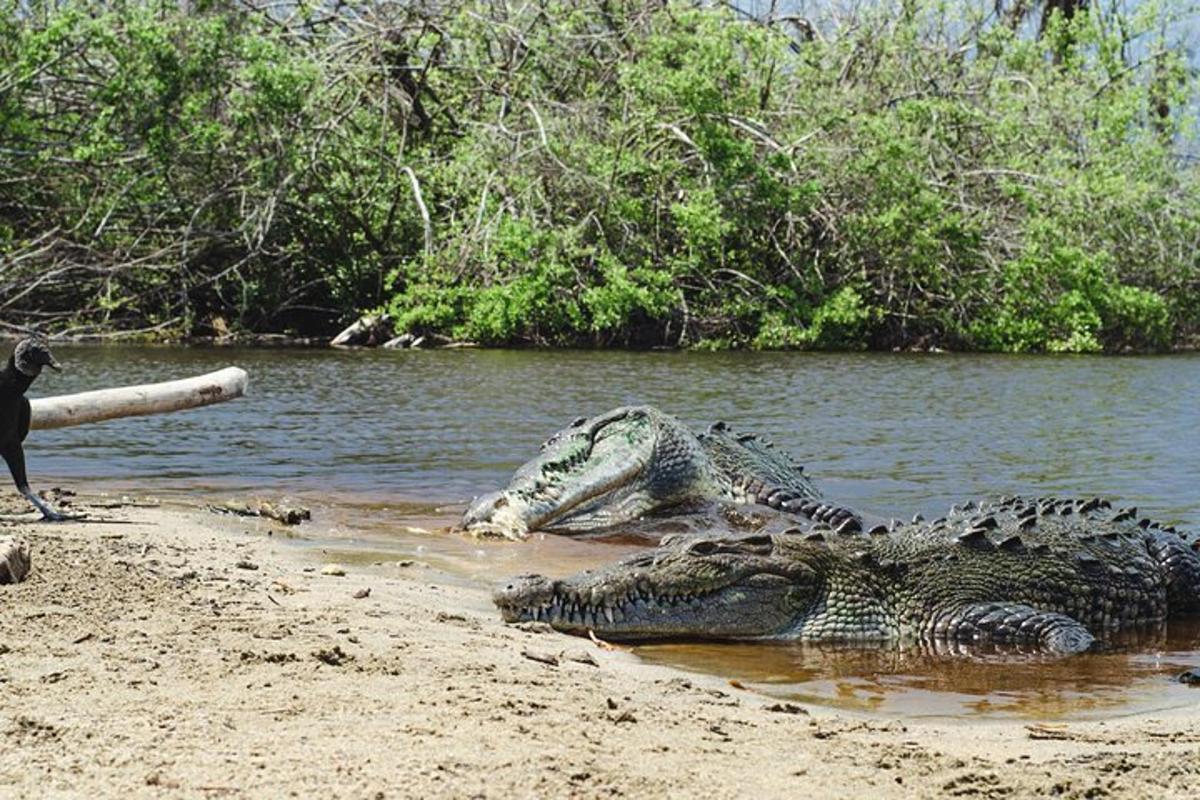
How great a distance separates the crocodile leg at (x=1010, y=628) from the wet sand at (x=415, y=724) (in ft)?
4.33

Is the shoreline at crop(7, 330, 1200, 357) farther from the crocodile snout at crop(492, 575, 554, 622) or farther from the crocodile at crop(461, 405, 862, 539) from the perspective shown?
the crocodile snout at crop(492, 575, 554, 622)

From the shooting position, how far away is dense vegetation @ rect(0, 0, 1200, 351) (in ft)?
83.4

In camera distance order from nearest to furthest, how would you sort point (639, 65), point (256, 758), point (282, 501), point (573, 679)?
point (256, 758) → point (573, 679) → point (282, 501) → point (639, 65)

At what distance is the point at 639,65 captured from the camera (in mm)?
26250

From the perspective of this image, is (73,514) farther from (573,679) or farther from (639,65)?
(639,65)

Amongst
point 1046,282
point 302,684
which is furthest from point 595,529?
point 1046,282

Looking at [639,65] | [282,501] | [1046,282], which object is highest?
[639,65]

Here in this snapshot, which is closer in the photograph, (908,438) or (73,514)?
(73,514)

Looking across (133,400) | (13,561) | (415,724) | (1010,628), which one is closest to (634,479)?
(133,400)

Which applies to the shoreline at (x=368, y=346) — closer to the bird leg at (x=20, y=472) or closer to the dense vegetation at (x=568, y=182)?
the dense vegetation at (x=568, y=182)

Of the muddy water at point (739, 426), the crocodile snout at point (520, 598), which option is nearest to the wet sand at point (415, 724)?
the crocodile snout at point (520, 598)

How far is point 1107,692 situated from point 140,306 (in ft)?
77.7

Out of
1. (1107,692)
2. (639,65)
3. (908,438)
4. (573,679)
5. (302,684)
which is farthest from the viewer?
(639,65)

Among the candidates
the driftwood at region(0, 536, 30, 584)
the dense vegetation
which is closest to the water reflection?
the driftwood at region(0, 536, 30, 584)
